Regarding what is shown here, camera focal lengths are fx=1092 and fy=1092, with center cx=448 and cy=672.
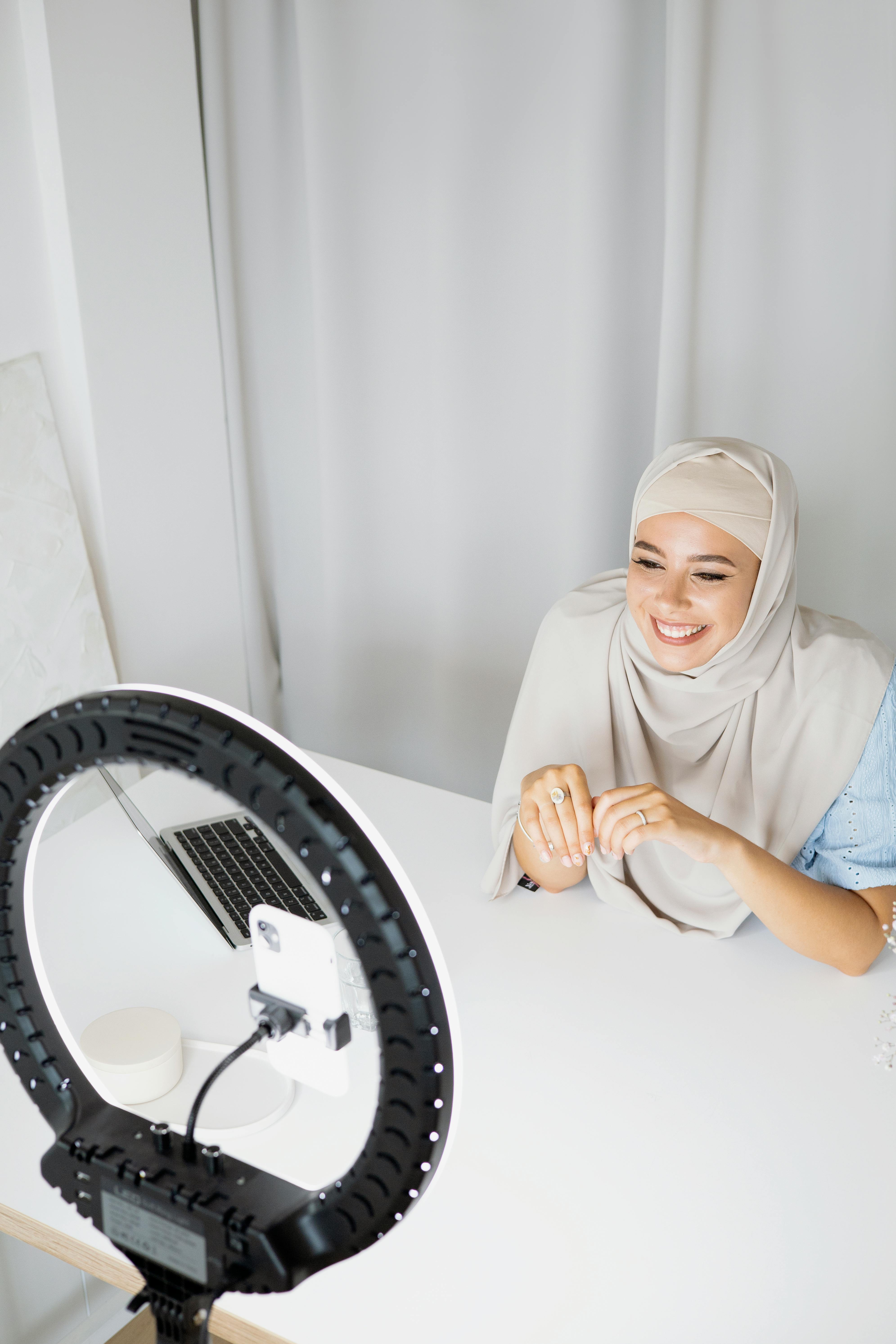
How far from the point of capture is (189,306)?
2047 mm

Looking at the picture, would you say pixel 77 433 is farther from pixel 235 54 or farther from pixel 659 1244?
pixel 659 1244

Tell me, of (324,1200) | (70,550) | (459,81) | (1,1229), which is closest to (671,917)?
(1,1229)

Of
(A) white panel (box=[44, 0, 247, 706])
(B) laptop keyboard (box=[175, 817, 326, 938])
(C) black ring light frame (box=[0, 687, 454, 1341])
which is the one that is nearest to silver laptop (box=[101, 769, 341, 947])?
(B) laptop keyboard (box=[175, 817, 326, 938])

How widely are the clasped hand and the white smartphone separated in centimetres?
71

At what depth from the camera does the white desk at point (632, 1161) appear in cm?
85

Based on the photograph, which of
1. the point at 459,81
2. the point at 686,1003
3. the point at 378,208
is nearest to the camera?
the point at 686,1003

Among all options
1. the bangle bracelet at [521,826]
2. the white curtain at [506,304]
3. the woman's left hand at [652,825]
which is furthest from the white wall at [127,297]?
the woman's left hand at [652,825]

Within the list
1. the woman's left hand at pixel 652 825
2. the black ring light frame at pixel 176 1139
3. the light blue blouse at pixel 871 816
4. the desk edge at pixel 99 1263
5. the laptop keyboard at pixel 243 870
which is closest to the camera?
the black ring light frame at pixel 176 1139

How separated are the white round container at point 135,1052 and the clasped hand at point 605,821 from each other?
0.44 m

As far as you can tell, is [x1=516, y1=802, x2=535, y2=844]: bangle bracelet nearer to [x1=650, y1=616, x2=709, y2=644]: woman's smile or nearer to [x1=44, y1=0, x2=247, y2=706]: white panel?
[x1=650, y1=616, x2=709, y2=644]: woman's smile

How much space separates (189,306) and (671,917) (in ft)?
4.70

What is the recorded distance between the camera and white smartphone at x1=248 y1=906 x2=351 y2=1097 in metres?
0.46

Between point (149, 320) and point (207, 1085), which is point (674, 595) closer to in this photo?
point (207, 1085)

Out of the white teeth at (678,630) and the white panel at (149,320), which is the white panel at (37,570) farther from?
the white teeth at (678,630)
